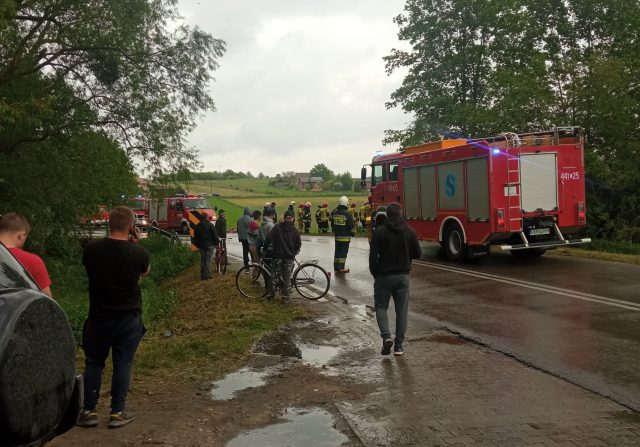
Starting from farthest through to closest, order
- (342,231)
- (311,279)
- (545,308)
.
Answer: (342,231) < (311,279) < (545,308)

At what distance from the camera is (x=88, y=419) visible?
15.7ft

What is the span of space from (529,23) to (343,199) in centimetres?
2128

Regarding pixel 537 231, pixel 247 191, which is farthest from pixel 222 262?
pixel 247 191

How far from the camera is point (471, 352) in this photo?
6.88 meters

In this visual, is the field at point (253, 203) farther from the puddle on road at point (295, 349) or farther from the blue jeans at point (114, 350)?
the blue jeans at point (114, 350)

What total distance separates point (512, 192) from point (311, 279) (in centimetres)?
568

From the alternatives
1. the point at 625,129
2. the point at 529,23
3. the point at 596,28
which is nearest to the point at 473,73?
the point at 529,23

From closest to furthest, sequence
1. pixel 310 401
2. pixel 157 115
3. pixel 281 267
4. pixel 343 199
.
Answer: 1. pixel 310 401
2. pixel 281 267
3. pixel 343 199
4. pixel 157 115

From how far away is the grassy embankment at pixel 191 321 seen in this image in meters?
6.79

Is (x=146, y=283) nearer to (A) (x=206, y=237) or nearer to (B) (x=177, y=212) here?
(A) (x=206, y=237)

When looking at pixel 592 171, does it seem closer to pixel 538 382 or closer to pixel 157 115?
pixel 157 115

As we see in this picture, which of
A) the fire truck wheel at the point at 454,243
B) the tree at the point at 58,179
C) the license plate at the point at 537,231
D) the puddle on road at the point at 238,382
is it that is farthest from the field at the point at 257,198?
the puddle on road at the point at 238,382

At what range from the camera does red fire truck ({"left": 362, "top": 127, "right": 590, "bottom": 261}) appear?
13809 mm

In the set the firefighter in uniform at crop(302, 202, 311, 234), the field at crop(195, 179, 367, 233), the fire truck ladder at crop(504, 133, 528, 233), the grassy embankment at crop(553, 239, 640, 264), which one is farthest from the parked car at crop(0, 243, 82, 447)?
the field at crop(195, 179, 367, 233)
